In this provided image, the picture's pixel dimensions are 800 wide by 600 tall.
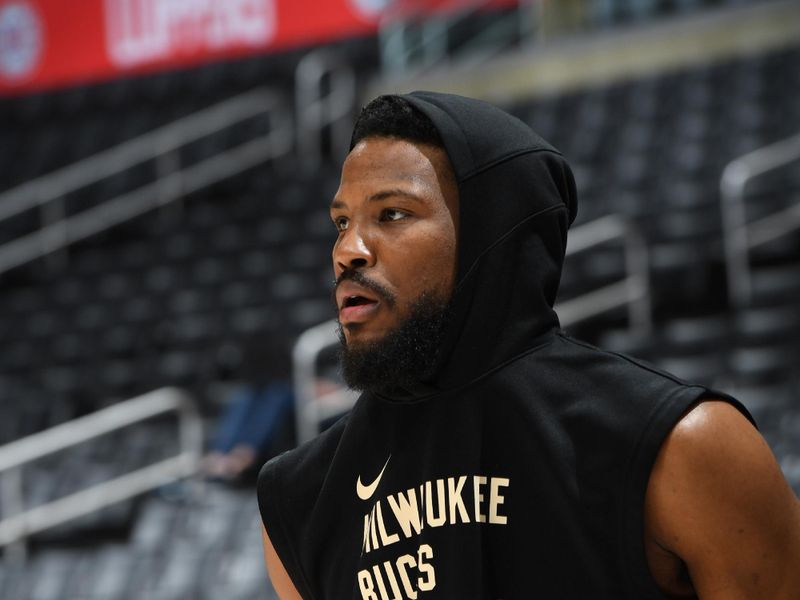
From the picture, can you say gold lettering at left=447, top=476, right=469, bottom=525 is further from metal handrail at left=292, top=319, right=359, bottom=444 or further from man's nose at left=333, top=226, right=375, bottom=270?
metal handrail at left=292, top=319, right=359, bottom=444

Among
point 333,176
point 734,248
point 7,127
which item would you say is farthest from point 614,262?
point 7,127

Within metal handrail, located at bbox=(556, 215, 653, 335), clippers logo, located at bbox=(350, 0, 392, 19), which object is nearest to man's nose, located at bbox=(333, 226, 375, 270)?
metal handrail, located at bbox=(556, 215, 653, 335)

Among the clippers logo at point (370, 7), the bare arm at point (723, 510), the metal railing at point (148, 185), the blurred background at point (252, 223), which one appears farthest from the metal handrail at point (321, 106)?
the bare arm at point (723, 510)

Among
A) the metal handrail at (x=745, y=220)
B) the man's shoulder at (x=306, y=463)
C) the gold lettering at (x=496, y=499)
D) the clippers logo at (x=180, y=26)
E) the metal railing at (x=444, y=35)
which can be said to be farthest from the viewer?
the clippers logo at (x=180, y=26)

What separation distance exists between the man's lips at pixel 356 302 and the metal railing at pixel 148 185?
8.41 m

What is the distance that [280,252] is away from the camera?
27.7 ft

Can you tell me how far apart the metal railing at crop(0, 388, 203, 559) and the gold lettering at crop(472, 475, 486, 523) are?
5.01 meters

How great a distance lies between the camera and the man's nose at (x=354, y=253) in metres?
1.44

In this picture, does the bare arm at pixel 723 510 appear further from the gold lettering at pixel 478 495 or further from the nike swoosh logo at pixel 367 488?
the nike swoosh logo at pixel 367 488

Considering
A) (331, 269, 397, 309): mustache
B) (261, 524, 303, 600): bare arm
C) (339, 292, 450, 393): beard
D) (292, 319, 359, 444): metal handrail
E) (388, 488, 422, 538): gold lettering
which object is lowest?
(292, 319, 359, 444): metal handrail

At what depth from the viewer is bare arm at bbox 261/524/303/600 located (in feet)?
5.45

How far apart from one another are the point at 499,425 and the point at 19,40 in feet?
38.5

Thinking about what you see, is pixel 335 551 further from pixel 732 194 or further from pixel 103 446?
pixel 103 446

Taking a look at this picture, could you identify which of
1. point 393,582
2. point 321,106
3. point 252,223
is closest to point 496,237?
point 393,582
